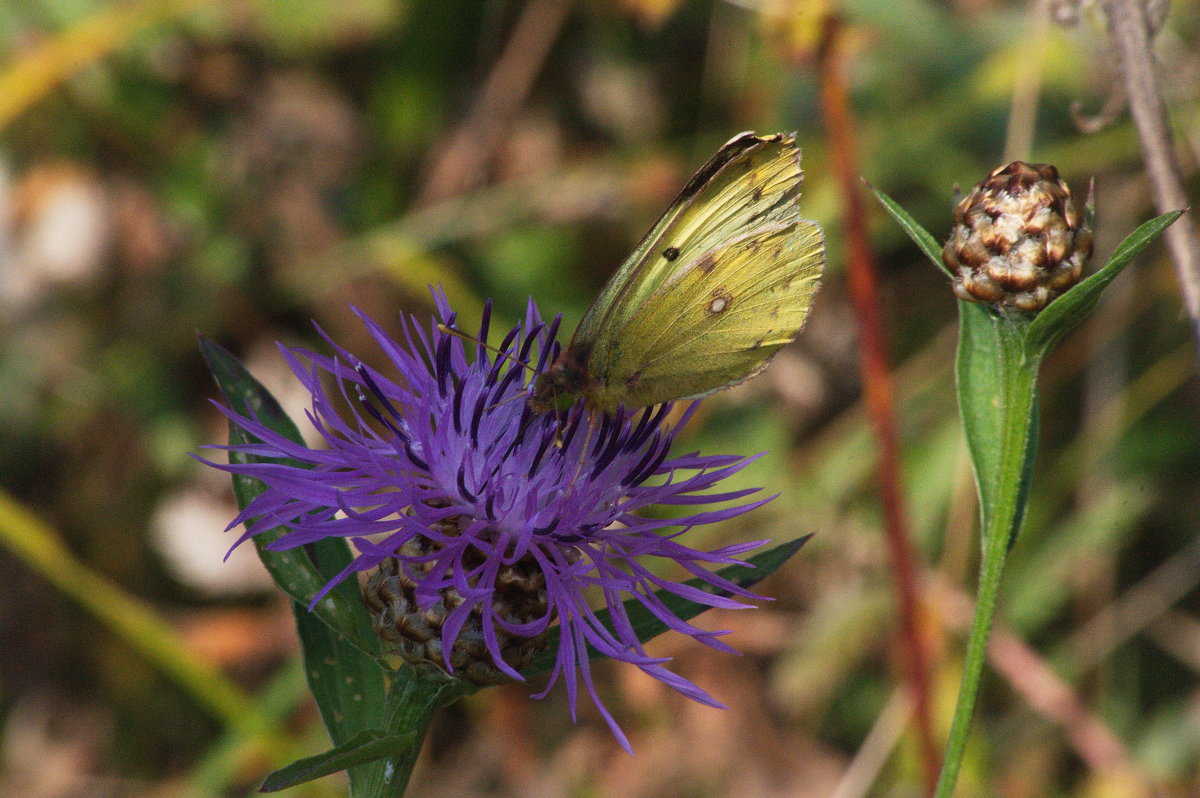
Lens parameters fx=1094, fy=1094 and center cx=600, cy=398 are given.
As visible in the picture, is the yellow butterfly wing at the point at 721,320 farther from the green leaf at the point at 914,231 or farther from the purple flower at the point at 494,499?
the green leaf at the point at 914,231

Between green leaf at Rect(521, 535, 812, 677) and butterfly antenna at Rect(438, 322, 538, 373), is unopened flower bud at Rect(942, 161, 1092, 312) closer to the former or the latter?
green leaf at Rect(521, 535, 812, 677)

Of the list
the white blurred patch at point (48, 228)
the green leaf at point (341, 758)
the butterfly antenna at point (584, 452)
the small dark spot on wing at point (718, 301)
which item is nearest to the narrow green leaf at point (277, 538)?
the green leaf at point (341, 758)

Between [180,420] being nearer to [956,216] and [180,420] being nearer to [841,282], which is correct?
[841,282]

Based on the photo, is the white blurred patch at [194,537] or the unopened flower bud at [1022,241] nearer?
the unopened flower bud at [1022,241]

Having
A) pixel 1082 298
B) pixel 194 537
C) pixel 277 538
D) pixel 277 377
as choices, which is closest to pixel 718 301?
pixel 1082 298

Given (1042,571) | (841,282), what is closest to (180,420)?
(841,282)

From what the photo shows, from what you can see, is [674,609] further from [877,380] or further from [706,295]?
[877,380]

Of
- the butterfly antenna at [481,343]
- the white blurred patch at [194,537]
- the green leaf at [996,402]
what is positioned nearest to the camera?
the green leaf at [996,402]
